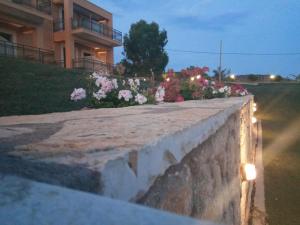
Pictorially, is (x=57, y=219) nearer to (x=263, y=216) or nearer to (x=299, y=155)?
(x=263, y=216)

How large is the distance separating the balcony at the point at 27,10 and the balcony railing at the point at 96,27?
5.93ft

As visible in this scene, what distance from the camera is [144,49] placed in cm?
2764

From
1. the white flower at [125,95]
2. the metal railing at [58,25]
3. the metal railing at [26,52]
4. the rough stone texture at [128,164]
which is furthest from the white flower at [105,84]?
the metal railing at [58,25]

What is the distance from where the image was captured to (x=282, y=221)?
13.5ft

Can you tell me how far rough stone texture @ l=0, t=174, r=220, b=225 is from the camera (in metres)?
0.46

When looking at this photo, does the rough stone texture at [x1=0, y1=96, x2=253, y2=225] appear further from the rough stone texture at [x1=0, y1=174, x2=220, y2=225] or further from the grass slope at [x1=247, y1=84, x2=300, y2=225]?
the grass slope at [x1=247, y1=84, x2=300, y2=225]

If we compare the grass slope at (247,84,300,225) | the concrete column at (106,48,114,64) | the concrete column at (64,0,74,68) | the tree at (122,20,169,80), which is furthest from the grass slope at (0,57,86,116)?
the tree at (122,20,169,80)

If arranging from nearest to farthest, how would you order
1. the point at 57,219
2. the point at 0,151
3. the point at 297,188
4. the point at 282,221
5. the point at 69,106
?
the point at 57,219 < the point at 0,151 < the point at 282,221 < the point at 297,188 < the point at 69,106

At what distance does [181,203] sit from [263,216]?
3.71 meters

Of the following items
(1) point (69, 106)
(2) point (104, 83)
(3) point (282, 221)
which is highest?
(2) point (104, 83)

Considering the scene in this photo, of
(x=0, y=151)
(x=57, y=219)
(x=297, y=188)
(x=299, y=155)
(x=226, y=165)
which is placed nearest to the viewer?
(x=57, y=219)

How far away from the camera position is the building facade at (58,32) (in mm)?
14948

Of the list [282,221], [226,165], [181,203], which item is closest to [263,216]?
[282,221]

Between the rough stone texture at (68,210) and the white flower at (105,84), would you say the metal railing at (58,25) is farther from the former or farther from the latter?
the rough stone texture at (68,210)
